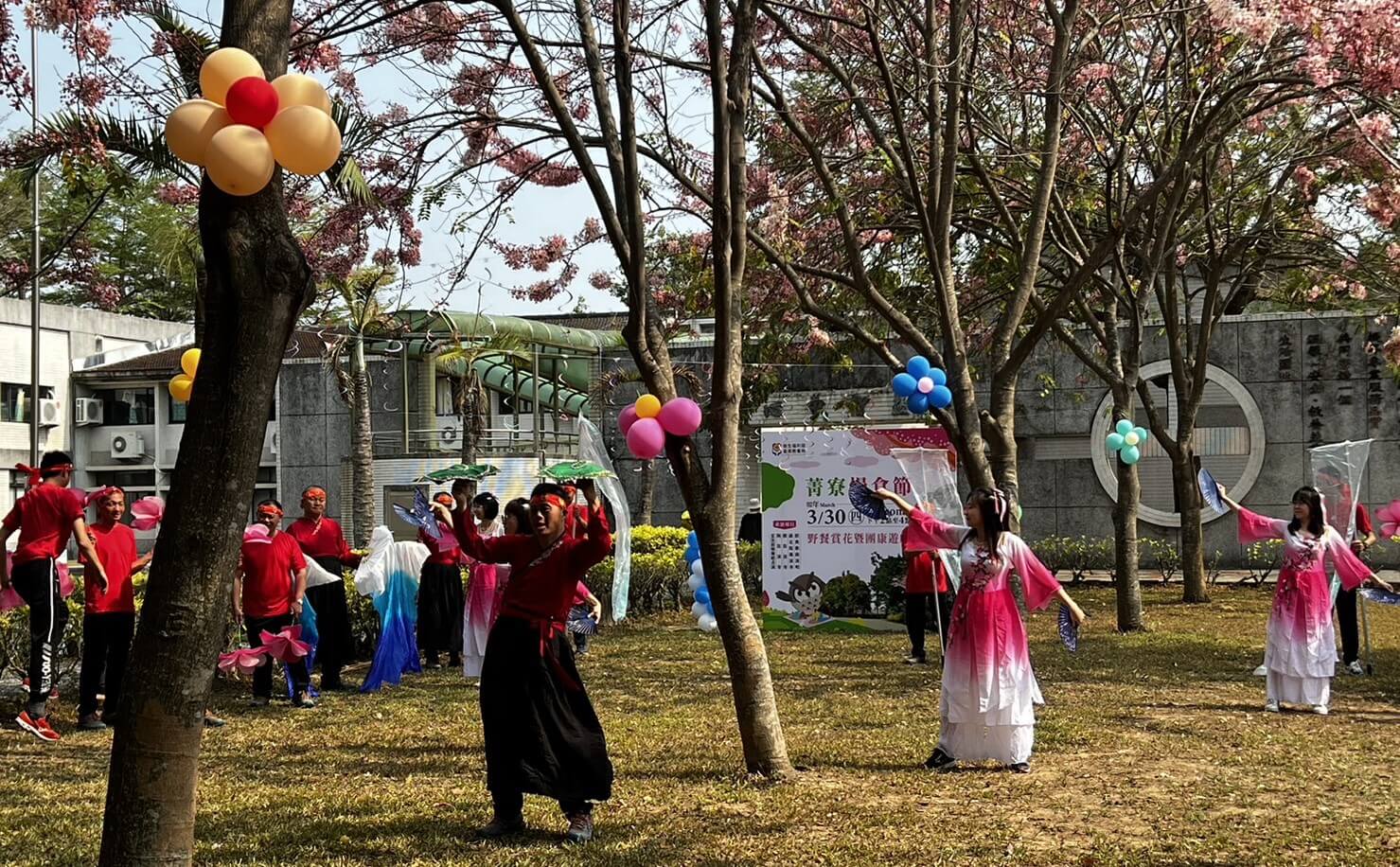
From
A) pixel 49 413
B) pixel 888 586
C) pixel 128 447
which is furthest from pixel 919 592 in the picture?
pixel 49 413

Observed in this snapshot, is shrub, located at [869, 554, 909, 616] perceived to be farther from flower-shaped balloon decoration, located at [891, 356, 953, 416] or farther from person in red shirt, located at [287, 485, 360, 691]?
person in red shirt, located at [287, 485, 360, 691]

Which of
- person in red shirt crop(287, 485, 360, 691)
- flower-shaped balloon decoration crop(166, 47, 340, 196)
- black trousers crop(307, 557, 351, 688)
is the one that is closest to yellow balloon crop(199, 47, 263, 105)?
flower-shaped balloon decoration crop(166, 47, 340, 196)

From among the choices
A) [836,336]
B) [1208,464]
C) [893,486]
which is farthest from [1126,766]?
[1208,464]

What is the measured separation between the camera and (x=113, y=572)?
30.1 ft

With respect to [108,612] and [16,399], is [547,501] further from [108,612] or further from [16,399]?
[16,399]

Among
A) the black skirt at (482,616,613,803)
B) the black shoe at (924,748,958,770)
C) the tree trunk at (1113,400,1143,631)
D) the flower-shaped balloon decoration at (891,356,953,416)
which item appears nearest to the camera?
the black skirt at (482,616,613,803)

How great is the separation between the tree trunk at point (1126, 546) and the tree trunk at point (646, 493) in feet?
33.5

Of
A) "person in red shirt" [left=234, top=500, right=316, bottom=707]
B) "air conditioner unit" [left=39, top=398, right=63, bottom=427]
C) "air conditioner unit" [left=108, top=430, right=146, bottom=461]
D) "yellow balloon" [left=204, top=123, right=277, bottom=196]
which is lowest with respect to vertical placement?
"person in red shirt" [left=234, top=500, right=316, bottom=707]

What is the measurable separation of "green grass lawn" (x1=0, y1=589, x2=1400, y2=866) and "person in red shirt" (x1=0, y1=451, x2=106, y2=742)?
407mm

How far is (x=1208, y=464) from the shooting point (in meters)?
23.4

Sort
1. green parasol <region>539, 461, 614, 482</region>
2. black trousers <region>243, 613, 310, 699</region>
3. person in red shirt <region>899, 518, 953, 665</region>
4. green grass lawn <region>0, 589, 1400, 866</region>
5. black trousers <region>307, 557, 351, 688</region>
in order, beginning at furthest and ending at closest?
person in red shirt <region>899, 518, 953, 665</region> → black trousers <region>307, 557, 351, 688</region> → black trousers <region>243, 613, 310, 699</region> → green parasol <region>539, 461, 614, 482</region> → green grass lawn <region>0, 589, 1400, 866</region>

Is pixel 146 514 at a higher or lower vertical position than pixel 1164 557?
higher

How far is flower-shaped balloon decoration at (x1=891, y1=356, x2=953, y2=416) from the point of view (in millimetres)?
11242

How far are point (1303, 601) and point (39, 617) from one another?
822 cm
